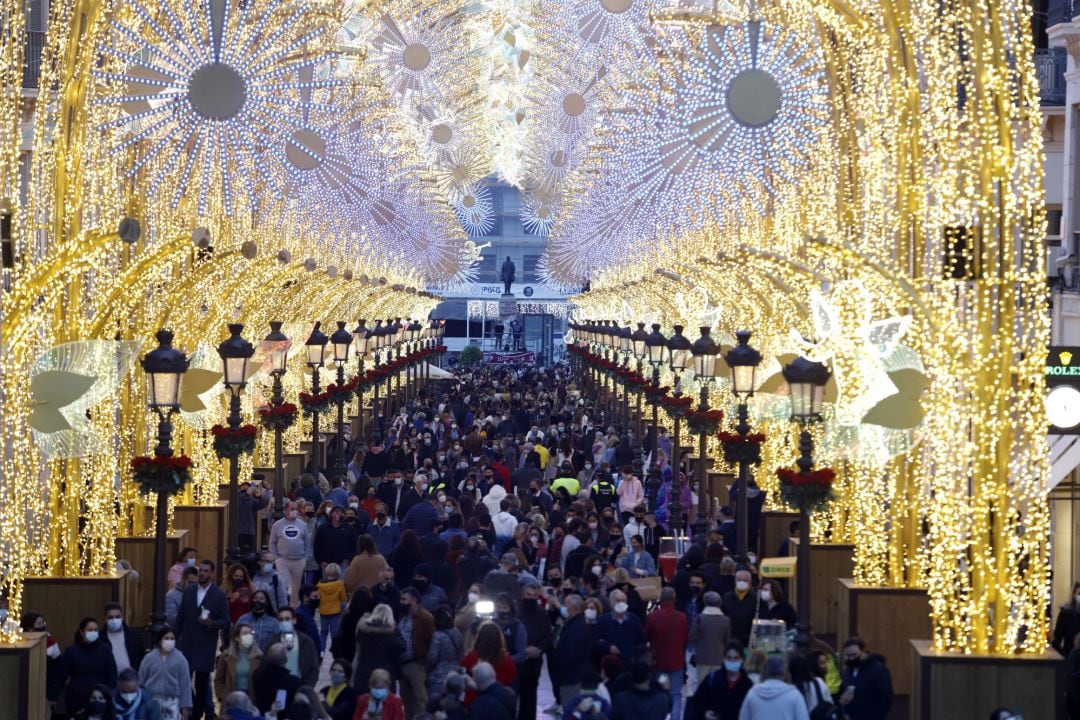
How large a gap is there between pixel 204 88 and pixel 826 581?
8.17 m

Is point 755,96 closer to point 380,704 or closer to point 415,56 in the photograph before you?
point 380,704

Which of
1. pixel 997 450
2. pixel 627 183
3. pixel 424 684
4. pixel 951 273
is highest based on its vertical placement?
pixel 627 183

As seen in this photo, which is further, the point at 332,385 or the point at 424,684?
the point at 332,385

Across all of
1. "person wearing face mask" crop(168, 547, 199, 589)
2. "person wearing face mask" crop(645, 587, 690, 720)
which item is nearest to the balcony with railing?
"person wearing face mask" crop(645, 587, 690, 720)

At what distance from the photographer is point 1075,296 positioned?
2623cm

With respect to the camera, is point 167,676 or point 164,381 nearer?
point 167,676

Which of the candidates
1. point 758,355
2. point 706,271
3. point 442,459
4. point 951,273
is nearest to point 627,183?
point 706,271

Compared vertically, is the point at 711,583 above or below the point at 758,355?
below

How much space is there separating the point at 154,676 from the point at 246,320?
1436 centimetres

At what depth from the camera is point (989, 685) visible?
14.1 m

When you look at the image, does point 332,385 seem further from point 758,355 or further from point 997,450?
point 997,450

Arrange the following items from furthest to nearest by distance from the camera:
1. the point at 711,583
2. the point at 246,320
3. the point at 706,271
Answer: the point at 706,271
the point at 246,320
the point at 711,583

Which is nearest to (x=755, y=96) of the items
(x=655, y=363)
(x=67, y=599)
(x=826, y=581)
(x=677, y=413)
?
(x=826, y=581)

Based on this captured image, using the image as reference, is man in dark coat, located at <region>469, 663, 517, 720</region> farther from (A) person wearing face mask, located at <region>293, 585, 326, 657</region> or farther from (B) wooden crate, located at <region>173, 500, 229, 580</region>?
(B) wooden crate, located at <region>173, 500, 229, 580</region>
